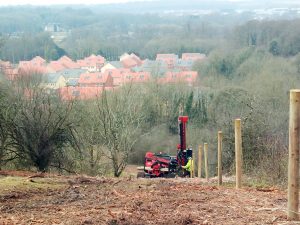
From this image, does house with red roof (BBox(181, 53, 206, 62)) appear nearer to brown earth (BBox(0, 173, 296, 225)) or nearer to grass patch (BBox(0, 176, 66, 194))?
grass patch (BBox(0, 176, 66, 194))

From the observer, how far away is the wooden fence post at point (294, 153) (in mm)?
5539

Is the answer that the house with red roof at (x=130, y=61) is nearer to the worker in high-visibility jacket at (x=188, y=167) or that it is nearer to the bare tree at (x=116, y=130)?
the bare tree at (x=116, y=130)

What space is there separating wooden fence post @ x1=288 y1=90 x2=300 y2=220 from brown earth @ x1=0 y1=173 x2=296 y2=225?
17 cm

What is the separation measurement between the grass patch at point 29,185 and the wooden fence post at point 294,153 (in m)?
4.39

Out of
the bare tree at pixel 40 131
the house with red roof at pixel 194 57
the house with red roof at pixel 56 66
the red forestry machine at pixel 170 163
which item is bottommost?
the red forestry machine at pixel 170 163

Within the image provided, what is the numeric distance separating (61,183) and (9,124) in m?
9.76

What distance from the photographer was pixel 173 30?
104938 mm

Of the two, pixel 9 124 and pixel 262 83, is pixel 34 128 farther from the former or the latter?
pixel 262 83

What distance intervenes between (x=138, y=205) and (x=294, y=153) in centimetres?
197

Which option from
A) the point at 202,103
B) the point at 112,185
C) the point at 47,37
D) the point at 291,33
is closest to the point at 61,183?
the point at 112,185

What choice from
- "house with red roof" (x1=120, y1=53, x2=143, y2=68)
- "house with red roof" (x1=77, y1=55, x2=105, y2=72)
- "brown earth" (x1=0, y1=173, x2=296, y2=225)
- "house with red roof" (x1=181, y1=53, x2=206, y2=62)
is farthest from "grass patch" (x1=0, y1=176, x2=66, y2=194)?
"house with red roof" (x1=120, y1=53, x2=143, y2=68)

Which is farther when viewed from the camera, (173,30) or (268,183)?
(173,30)

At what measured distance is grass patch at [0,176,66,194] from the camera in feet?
27.2

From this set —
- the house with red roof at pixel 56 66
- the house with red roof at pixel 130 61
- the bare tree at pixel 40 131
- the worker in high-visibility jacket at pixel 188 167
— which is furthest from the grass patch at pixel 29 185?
the house with red roof at pixel 130 61
